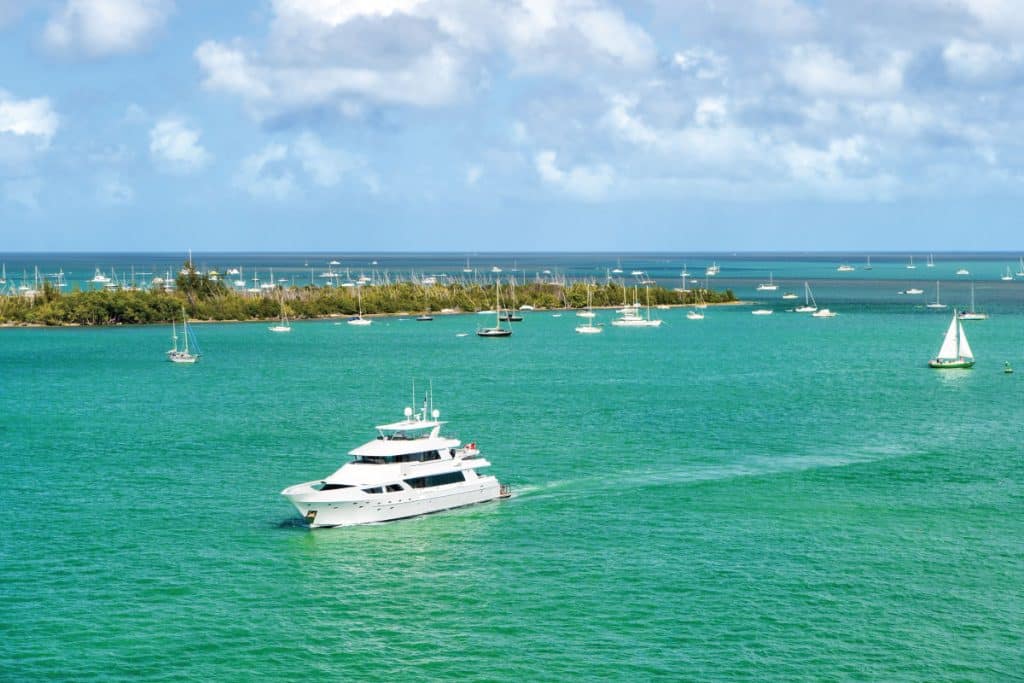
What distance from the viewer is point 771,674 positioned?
38781 millimetres

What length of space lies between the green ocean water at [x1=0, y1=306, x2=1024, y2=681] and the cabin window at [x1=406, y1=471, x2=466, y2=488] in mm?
1730

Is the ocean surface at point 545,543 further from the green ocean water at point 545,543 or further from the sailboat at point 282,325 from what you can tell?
the sailboat at point 282,325

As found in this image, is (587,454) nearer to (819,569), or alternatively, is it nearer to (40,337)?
(819,569)

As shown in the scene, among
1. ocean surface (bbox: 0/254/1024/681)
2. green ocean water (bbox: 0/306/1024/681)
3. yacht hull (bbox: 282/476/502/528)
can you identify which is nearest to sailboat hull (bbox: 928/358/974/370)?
ocean surface (bbox: 0/254/1024/681)

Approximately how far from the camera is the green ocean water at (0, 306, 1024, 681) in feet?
133

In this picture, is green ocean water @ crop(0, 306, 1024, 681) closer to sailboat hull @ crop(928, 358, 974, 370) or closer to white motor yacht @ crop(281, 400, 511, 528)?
white motor yacht @ crop(281, 400, 511, 528)

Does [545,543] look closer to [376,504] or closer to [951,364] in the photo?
[376,504]

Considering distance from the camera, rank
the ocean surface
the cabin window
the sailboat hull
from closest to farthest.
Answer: the ocean surface
the cabin window
the sailboat hull

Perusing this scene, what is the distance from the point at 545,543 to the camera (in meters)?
52.1

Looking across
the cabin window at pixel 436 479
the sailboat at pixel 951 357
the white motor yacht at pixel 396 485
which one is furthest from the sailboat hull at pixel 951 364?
the cabin window at pixel 436 479

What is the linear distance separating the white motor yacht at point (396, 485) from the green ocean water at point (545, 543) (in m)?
0.90

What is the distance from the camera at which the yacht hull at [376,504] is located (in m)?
53.0

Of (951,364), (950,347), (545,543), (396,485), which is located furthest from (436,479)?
(950,347)

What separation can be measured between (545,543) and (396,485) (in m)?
7.50
